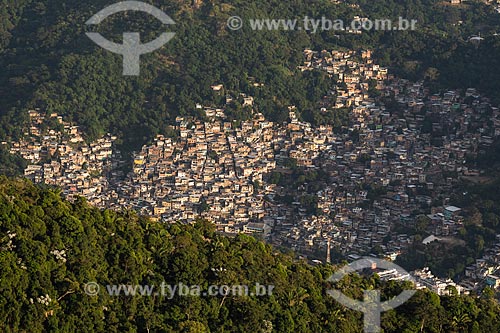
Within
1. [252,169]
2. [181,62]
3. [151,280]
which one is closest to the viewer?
[151,280]

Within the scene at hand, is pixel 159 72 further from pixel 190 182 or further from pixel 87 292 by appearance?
pixel 87 292

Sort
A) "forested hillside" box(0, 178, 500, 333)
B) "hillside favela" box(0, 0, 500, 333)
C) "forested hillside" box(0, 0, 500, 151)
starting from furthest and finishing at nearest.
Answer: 1. "forested hillside" box(0, 0, 500, 151)
2. "hillside favela" box(0, 0, 500, 333)
3. "forested hillside" box(0, 178, 500, 333)

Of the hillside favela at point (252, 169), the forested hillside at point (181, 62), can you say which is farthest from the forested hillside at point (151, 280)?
the forested hillside at point (181, 62)

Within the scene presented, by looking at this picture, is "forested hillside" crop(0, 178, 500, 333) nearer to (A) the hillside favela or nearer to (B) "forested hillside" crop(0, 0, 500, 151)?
(A) the hillside favela

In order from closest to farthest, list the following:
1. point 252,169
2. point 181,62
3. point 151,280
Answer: point 151,280 < point 252,169 < point 181,62

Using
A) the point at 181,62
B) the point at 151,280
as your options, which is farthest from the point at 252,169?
the point at 151,280

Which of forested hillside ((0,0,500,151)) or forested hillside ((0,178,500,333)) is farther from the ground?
forested hillside ((0,0,500,151))

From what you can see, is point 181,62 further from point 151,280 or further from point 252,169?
point 151,280

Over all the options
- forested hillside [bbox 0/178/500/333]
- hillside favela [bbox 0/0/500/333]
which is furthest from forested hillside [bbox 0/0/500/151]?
forested hillside [bbox 0/178/500/333]
